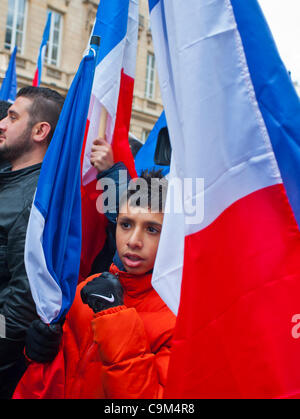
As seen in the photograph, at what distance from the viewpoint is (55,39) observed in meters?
15.0

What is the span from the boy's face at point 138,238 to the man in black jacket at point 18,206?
343 mm

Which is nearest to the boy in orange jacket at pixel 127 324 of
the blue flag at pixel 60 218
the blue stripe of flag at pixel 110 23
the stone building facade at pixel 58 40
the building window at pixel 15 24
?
the blue flag at pixel 60 218

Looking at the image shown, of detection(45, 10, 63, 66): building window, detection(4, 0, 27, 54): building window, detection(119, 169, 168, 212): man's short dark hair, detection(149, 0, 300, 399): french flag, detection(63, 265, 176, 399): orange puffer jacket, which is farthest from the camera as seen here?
detection(45, 10, 63, 66): building window

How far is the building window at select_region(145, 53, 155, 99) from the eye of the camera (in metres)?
17.7

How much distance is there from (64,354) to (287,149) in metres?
0.98

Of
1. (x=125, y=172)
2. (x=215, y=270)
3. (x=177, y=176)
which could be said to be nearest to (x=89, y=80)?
(x=125, y=172)

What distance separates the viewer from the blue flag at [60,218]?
1.42 m

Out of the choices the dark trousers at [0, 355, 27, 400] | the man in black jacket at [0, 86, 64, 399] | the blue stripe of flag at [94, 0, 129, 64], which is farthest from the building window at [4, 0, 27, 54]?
the dark trousers at [0, 355, 27, 400]

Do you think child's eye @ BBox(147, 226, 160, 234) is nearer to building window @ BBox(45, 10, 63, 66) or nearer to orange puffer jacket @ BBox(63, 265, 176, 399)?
orange puffer jacket @ BBox(63, 265, 176, 399)

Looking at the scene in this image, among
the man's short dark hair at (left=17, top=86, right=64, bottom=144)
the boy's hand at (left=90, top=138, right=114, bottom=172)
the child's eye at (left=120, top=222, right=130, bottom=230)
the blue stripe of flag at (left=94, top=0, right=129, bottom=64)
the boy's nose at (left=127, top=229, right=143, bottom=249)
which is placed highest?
the blue stripe of flag at (left=94, top=0, right=129, bottom=64)

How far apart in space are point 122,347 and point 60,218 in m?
0.52

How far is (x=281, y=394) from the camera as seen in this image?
1.06 meters

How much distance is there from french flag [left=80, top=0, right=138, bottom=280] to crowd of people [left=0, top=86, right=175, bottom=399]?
155mm

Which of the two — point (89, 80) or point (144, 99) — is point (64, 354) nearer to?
point (89, 80)
